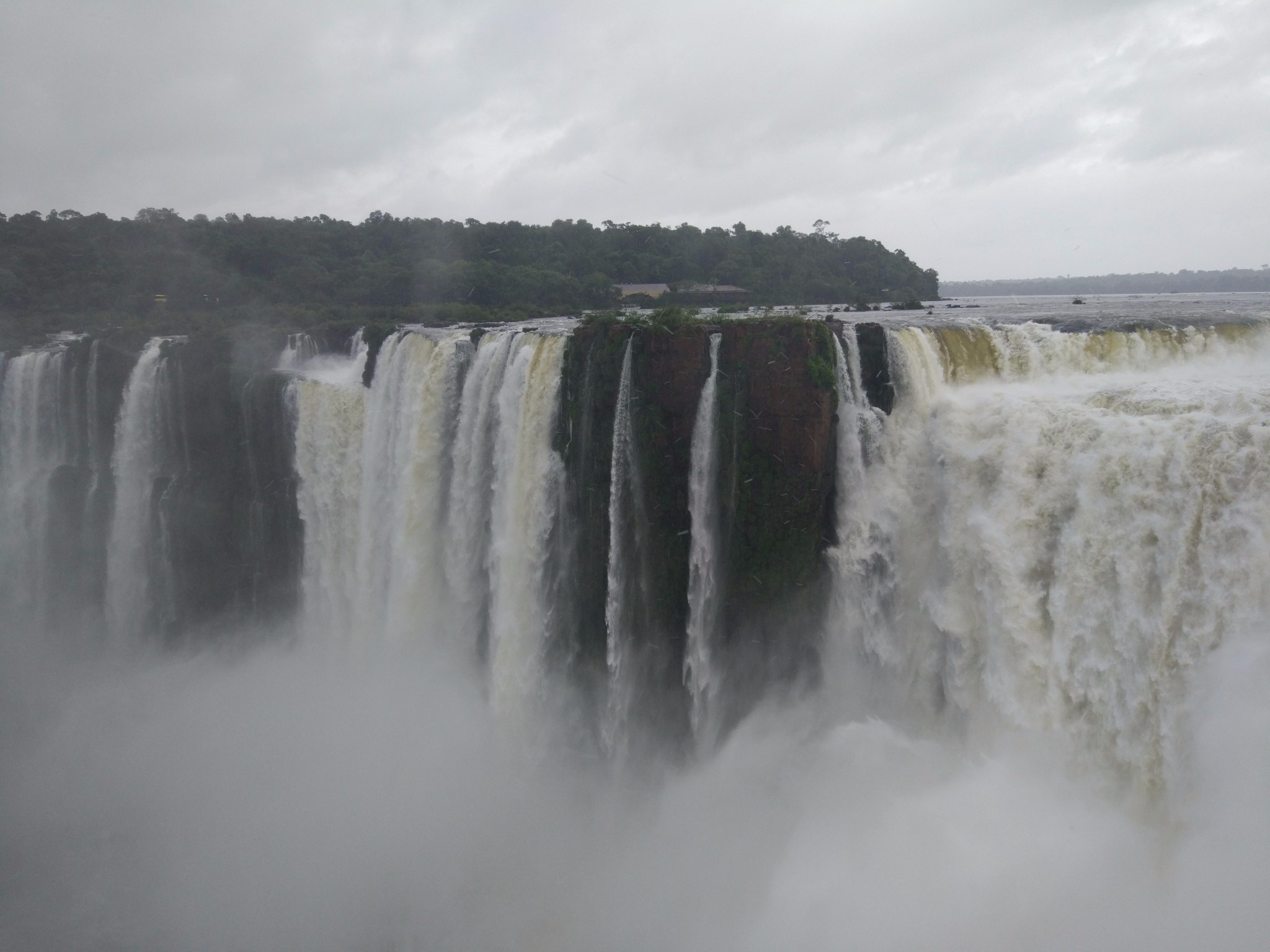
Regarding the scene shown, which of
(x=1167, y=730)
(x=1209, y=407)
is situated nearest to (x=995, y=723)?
(x=1167, y=730)

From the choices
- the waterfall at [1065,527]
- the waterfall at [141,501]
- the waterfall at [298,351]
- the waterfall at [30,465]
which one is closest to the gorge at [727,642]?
the waterfall at [1065,527]

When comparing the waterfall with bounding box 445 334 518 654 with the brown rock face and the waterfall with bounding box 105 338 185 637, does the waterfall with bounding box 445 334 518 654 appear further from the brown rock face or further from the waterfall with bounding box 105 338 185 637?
the waterfall with bounding box 105 338 185 637

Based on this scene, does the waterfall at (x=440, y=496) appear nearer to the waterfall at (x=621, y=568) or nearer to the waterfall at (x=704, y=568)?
the waterfall at (x=621, y=568)

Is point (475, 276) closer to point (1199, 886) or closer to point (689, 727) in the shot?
point (689, 727)

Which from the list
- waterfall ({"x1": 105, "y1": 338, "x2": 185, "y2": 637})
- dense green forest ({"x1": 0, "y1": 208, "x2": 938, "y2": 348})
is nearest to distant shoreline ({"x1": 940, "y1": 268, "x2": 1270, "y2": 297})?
dense green forest ({"x1": 0, "y1": 208, "x2": 938, "y2": 348})

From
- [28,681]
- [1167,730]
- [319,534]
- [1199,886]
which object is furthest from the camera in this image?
[28,681]

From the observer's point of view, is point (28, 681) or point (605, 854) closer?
point (605, 854)
